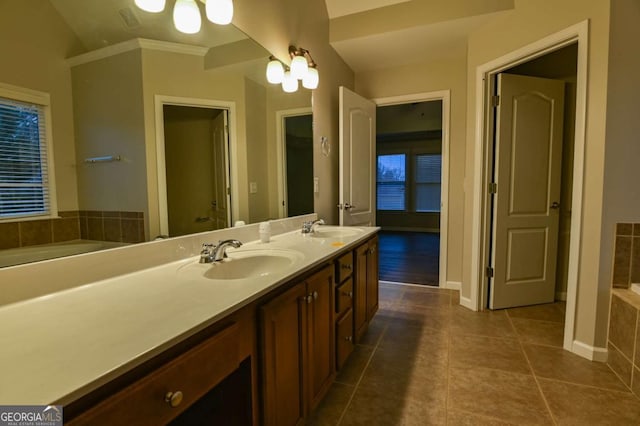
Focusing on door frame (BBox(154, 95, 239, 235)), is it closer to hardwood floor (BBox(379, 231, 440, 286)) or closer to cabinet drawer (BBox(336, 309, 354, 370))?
cabinet drawer (BBox(336, 309, 354, 370))

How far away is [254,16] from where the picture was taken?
6.01ft

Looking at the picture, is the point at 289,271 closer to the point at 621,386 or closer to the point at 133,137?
the point at 133,137

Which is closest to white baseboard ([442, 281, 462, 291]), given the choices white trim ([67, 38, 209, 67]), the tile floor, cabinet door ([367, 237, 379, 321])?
the tile floor

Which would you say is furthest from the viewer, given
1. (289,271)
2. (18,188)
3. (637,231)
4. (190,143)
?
(637,231)

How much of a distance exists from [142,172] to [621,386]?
2688 millimetres

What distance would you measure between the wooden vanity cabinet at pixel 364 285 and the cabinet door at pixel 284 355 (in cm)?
75

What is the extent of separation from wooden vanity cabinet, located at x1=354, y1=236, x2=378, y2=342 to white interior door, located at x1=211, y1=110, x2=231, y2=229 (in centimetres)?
81

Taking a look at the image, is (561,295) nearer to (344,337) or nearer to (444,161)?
(444,161)

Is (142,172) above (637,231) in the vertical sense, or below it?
above

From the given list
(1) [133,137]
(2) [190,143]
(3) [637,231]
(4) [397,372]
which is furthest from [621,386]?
(1) [133,137]

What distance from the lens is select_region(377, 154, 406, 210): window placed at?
7.89m

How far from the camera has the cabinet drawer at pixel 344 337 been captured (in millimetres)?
1644

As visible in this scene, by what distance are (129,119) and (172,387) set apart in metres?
0.98

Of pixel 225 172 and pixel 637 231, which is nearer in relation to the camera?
pixel 225 172
